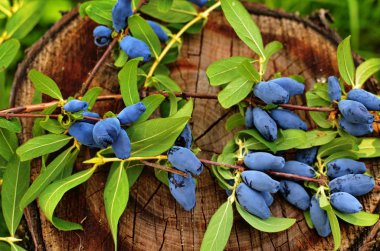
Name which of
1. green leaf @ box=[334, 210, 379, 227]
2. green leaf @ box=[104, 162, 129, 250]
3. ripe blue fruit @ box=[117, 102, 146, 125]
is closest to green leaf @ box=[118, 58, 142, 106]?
ripe blue fruit @ box=[117, 102, 146, 125]

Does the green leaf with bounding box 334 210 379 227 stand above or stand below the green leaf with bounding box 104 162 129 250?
below

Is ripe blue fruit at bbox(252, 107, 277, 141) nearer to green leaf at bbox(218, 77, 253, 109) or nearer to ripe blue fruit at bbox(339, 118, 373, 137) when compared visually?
green leaf at bbox(218, 77, 253, 109)

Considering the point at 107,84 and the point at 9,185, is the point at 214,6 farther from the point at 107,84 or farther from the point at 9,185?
the point at 9,185

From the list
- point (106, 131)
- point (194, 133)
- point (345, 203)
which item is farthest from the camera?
point (194, 133)

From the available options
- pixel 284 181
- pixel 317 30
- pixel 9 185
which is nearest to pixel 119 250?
pixel 9 185

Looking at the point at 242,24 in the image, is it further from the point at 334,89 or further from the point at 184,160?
the point at 184,160

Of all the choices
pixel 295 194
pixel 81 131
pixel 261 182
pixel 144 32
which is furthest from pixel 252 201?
pixel 144 32

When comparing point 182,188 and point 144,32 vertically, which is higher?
point 144,32
